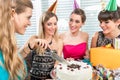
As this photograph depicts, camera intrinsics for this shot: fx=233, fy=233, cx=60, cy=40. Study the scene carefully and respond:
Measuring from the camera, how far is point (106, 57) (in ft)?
4.05

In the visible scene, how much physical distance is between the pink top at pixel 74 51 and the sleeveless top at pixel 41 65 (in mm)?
206

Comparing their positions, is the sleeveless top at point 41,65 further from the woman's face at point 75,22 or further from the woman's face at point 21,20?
the woman's face at point 21,20

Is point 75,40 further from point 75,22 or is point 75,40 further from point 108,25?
point 108,25

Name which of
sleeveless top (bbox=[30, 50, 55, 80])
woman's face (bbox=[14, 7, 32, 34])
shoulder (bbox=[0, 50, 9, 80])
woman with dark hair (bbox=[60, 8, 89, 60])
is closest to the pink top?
woman with dark hair (bbox=[60, 8, 89, 60])

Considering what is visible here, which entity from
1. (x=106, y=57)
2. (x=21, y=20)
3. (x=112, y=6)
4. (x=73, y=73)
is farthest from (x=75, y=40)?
(x=21, y=20)

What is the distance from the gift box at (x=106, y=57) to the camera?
120cm

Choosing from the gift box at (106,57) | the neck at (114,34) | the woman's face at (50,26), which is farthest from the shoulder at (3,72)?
the neck at (114,34)

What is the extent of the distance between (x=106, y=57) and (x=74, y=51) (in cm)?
40

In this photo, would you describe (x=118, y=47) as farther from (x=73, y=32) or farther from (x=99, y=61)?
(x=73, y=32)

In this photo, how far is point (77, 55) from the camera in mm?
1590

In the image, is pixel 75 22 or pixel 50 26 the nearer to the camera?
pixel 50 26

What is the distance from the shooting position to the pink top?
1.59 m

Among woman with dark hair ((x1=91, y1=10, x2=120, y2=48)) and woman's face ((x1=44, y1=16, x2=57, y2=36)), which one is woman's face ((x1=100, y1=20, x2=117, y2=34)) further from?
woman's face ((x1=44, y1=16, x2=57, y2=36))

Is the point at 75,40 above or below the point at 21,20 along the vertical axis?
below
